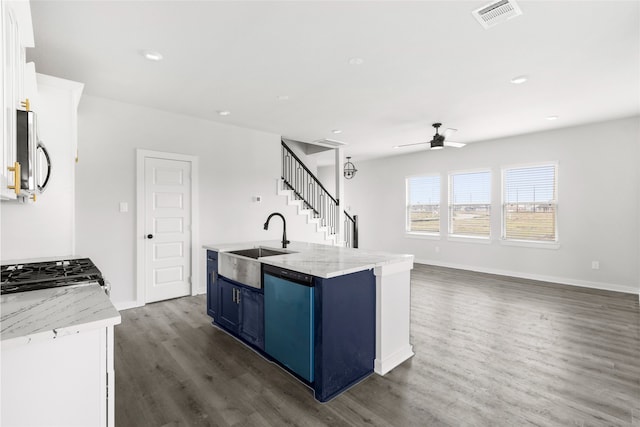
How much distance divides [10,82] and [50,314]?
0.95 metres

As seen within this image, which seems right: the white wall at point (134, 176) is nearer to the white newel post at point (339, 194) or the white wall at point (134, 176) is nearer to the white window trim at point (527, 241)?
the white newel post at point (339, 194)

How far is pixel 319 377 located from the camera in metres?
2.21

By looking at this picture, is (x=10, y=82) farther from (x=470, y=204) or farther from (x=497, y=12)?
(x=470, y=204)

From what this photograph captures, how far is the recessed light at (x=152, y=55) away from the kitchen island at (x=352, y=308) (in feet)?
6.99

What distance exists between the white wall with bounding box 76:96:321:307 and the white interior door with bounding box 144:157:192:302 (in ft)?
0.60

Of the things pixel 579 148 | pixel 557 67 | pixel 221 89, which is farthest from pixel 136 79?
pixel 579 148

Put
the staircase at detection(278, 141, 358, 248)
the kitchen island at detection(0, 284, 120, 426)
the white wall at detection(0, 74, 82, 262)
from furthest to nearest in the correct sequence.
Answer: the staircase at detection(278, 141, 358, 248) < the white wall at detection(0, 74, 82, 262) < the kitchen island at detection(0, 284, 120, 426)

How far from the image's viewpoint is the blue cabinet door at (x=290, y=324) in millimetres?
2275

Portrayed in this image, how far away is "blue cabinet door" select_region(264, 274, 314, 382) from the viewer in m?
2.28

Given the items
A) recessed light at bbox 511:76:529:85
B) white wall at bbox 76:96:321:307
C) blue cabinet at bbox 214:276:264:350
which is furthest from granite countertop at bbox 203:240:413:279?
recessed light at bbox 511:76:529:85

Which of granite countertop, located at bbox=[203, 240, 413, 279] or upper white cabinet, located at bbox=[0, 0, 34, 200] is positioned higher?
upper white cabinet, located at bbox=[0, 0, 34, 200]

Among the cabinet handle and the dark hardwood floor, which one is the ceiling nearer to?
the cabinet handle

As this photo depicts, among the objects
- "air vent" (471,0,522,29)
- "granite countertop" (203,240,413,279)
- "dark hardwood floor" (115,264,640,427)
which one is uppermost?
"air vent" (471,0,522,29)

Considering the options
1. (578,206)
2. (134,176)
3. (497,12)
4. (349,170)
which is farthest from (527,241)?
(134,176)
